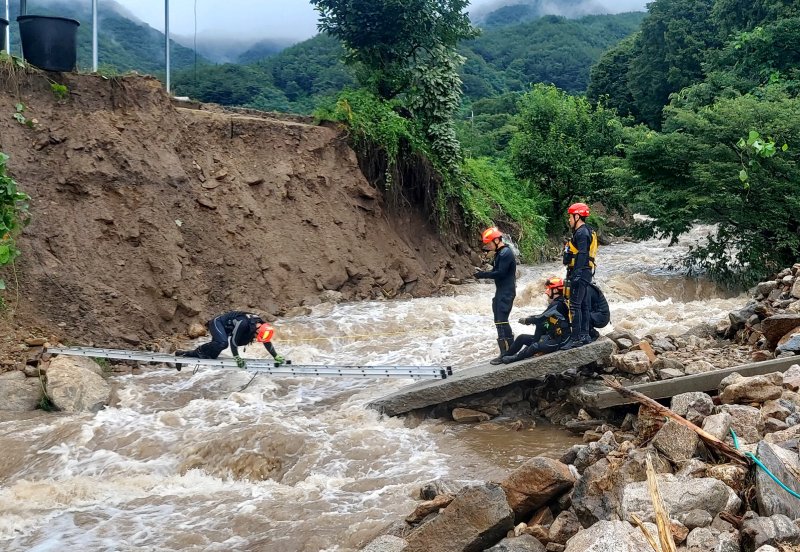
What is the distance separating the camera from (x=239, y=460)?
691 centimetres

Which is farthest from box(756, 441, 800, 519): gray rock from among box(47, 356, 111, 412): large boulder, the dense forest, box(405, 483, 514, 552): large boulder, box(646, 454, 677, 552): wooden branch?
the dense forest

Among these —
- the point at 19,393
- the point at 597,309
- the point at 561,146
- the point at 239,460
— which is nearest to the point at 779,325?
the point at 597,309

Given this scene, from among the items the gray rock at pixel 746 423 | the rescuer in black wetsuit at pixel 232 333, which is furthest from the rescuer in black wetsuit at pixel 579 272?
the rescuer in black wetsuit at pixel 232 333

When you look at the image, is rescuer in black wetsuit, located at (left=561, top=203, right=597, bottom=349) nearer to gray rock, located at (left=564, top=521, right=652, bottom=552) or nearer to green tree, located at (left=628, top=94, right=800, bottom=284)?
gray rock, located at (left=564, top=521, right=652, bottom=552)

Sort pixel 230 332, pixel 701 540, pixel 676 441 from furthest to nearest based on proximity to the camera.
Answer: pixel 230 332, pixel 676 441, pixel 701 540

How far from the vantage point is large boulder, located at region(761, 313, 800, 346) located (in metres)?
8.24

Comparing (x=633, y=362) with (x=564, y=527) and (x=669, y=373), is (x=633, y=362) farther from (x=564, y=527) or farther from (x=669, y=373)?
(x=564, y=527)

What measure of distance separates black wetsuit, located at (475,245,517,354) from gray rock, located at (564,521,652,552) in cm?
470

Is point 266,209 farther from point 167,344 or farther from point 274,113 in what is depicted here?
point 167,344

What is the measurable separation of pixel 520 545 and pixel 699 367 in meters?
4.18

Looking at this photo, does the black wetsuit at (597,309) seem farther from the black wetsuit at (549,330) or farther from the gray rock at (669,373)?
the gray rock at (669,373)

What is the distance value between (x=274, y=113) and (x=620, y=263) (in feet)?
32.8

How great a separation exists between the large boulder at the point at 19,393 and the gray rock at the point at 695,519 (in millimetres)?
7280

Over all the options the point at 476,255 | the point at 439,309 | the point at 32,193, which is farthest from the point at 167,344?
the point at 476,255
